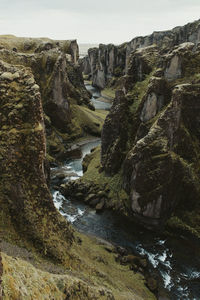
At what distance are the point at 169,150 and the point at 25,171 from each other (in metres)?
24.9

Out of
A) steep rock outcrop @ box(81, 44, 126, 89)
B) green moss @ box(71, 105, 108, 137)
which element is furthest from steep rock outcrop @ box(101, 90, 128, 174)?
steep rock outcrop @ box(81, 44, 126, 89)

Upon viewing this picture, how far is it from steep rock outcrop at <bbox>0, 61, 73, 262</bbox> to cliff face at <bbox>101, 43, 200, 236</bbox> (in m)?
18.3

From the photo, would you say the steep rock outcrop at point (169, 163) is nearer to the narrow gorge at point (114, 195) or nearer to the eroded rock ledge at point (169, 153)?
the eroded rock ledge at point (169, 153)

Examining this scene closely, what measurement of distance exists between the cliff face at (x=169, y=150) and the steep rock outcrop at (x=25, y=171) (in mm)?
18335

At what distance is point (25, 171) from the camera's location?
24000mm

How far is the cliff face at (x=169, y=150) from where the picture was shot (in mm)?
39875

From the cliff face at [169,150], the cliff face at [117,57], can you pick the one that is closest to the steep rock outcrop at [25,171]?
the cliff face at [169,150]

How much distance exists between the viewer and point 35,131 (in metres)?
24.4

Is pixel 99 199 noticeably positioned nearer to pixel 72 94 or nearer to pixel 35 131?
pixel 35 131

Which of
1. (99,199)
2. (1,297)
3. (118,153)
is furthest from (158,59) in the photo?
(1,297)

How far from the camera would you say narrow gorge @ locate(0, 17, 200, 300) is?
22.1 m

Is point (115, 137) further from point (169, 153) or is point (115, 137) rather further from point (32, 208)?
point (32, 208)

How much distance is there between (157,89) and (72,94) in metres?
61.6

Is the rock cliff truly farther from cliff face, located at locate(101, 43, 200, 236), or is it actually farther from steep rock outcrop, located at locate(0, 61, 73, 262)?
cliff face, located at locate(101, 43, 200, 236)
